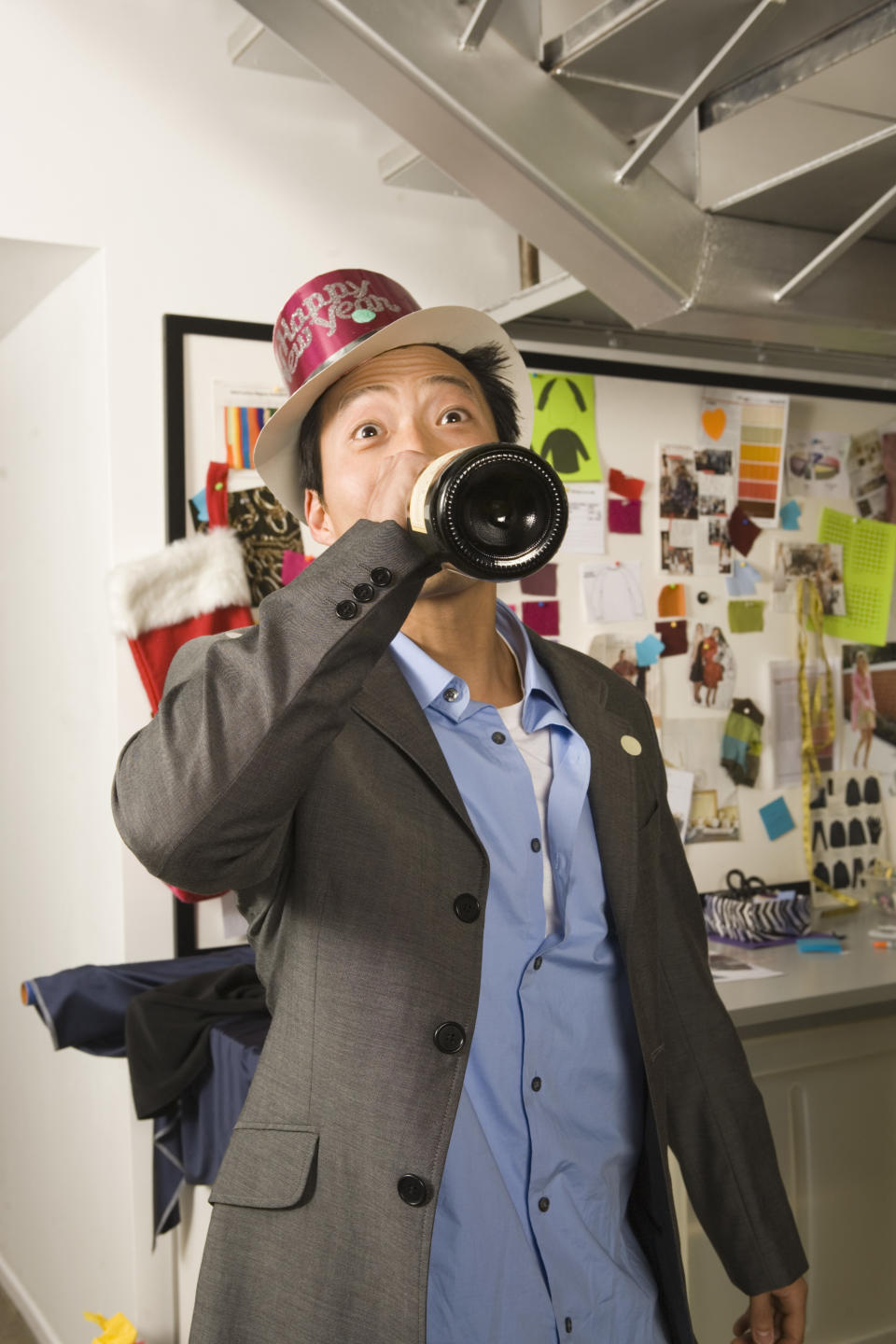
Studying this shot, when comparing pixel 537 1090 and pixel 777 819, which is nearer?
pixel 537 1090

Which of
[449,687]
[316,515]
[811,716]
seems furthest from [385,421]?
[811,716]

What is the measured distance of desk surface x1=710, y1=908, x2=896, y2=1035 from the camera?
78.0 inches

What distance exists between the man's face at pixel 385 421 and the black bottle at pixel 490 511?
8.5 inches

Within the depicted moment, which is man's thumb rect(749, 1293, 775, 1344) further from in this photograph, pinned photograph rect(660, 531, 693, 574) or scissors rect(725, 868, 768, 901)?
pinned photograph rect(660, 531, 693, 574)

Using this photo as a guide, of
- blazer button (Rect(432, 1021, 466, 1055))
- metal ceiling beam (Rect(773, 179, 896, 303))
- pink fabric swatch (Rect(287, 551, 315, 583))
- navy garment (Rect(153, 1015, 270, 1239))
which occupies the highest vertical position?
metal ceiling beam (Rect(773, 179, 896, 303))

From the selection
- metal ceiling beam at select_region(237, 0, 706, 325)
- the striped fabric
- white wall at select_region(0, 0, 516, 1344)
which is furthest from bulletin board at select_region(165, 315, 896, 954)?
metal ceiling beam at select_region(237, 0, 706, 325)

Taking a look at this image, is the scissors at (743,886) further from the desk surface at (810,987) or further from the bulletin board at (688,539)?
Result: the desk surface at (810,987)

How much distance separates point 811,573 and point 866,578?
0.58 ft

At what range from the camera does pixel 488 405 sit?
4.10ft

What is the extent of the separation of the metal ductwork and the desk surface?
108 cm

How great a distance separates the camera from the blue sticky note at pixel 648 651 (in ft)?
8.34

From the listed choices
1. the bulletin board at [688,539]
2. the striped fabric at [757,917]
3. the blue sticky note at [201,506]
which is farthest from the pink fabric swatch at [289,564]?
the striped fabric at [757,917]

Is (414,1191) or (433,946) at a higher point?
(433,946)

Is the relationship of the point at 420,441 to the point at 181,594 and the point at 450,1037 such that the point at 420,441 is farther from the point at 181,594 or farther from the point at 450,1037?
the point at 181,594
